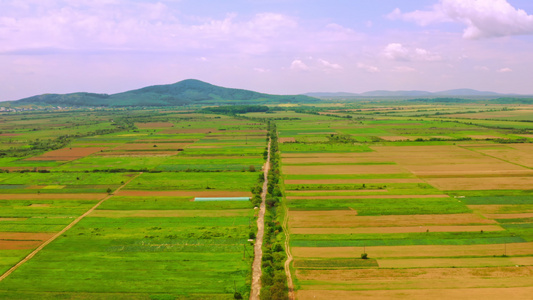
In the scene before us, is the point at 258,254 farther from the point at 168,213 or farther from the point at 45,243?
the point at 45,243

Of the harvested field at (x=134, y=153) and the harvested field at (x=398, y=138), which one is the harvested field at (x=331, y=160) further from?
the harvested field at (x=134, y=153)

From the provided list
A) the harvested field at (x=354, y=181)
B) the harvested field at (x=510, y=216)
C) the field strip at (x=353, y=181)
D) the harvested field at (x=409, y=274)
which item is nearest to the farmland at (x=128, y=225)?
the harvested field at (x=409, y=274)

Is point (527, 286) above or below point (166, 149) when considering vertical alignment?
below

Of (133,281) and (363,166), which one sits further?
(363,166)

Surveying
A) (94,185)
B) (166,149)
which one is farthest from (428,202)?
(166,149)

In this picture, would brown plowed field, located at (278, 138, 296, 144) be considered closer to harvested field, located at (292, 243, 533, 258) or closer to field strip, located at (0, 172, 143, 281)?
field strip, located at (0, 172, 143, 281)

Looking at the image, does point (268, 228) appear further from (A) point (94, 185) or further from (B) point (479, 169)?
(B) point (479, 169)
